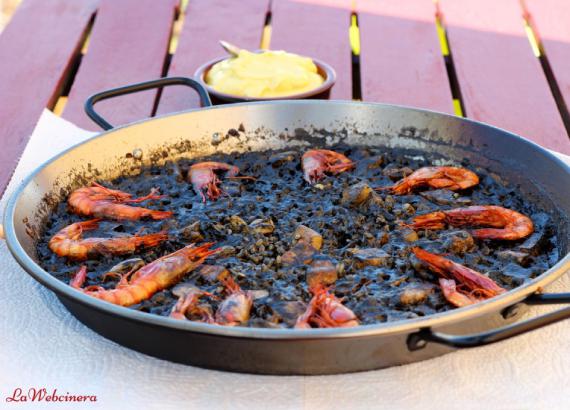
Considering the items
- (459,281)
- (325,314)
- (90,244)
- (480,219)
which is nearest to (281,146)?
(480,219)

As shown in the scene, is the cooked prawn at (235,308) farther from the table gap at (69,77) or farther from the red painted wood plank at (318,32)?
the table gap at (69,77)

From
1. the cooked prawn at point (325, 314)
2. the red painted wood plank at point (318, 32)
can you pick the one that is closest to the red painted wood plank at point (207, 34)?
the red painted wood plank at point (318, 32)

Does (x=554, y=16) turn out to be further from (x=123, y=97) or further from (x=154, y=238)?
(x=154, y=238)

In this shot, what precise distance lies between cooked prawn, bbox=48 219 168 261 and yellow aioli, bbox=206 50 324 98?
1188 mm

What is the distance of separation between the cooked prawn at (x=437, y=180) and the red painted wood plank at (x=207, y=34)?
1425 millimetres

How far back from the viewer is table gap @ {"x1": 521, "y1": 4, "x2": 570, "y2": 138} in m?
3.77

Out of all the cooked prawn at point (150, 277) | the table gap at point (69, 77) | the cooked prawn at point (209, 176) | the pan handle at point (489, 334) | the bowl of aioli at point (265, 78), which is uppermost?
the pan handle at point (489, 334)

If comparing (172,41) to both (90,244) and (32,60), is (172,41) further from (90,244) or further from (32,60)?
(90,244)

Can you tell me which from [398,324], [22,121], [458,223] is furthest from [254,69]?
[398,324]

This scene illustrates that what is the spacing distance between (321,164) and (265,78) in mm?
724

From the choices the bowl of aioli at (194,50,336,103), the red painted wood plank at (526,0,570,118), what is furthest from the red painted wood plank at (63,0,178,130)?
the red painted wood plank at (526,0,570,118)

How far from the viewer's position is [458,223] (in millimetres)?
2566

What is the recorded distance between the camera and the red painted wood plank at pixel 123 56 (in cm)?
378

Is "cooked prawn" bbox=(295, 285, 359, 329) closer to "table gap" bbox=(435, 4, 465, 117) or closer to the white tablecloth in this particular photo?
the white tablecloth
